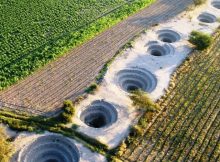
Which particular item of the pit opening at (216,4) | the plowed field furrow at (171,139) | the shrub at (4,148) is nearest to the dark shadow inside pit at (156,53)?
the plowed field furrow at (171,139)

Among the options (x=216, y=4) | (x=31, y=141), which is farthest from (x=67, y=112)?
(x=216, y=4)

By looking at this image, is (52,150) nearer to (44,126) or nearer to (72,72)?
(44,126)

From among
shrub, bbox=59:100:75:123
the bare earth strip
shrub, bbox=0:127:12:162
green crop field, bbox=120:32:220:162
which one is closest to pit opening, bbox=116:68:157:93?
green crop field, bbox=120:32:220:162

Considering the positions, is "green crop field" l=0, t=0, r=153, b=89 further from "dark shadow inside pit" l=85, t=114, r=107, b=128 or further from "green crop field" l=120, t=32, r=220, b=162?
"green crop field" l=120, t=32, r=220, b=162

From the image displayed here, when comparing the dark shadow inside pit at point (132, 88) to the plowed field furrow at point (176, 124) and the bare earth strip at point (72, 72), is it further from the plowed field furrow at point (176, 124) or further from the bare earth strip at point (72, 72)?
the plowed field furrow at point (176, 124)

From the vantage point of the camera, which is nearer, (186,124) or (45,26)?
(186,124)

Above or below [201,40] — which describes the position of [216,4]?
above

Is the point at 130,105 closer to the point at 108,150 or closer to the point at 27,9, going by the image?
the point at 108,150
